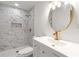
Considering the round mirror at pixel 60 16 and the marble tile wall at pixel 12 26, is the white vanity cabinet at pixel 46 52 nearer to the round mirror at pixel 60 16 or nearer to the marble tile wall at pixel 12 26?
the round mirror at pixel 60 16

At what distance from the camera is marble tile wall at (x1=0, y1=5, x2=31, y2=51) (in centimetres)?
143

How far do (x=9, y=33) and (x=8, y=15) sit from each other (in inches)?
13.6

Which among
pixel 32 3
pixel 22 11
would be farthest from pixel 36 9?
pixel 22 11

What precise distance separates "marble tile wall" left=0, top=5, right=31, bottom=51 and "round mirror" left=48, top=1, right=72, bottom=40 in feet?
1.50

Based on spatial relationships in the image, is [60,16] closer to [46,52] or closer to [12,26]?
[46,52]

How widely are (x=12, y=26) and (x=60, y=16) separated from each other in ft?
2.98

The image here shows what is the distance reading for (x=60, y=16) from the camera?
1111 millimetres

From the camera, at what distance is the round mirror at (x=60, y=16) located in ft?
3.17

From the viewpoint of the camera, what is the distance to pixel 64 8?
104cm

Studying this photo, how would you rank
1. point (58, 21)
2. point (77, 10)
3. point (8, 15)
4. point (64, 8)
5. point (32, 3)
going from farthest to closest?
1. point (8, 15)
2. point (32, 3)
3. point (58, 21)
4. point (64, 8)
5. point (77, 10)

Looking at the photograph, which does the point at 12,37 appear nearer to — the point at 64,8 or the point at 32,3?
the point at 32,3

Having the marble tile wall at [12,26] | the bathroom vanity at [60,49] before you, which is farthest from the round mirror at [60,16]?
the marble tile wall at [12,26]

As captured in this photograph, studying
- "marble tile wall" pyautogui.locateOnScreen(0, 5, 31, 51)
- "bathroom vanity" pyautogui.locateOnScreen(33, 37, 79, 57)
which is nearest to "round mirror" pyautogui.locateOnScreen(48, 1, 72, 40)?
"bathroom vanity" pyautogui.locateOnScreen(33, 37, 79, 57)

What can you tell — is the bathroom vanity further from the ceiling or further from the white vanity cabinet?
the ceiling
